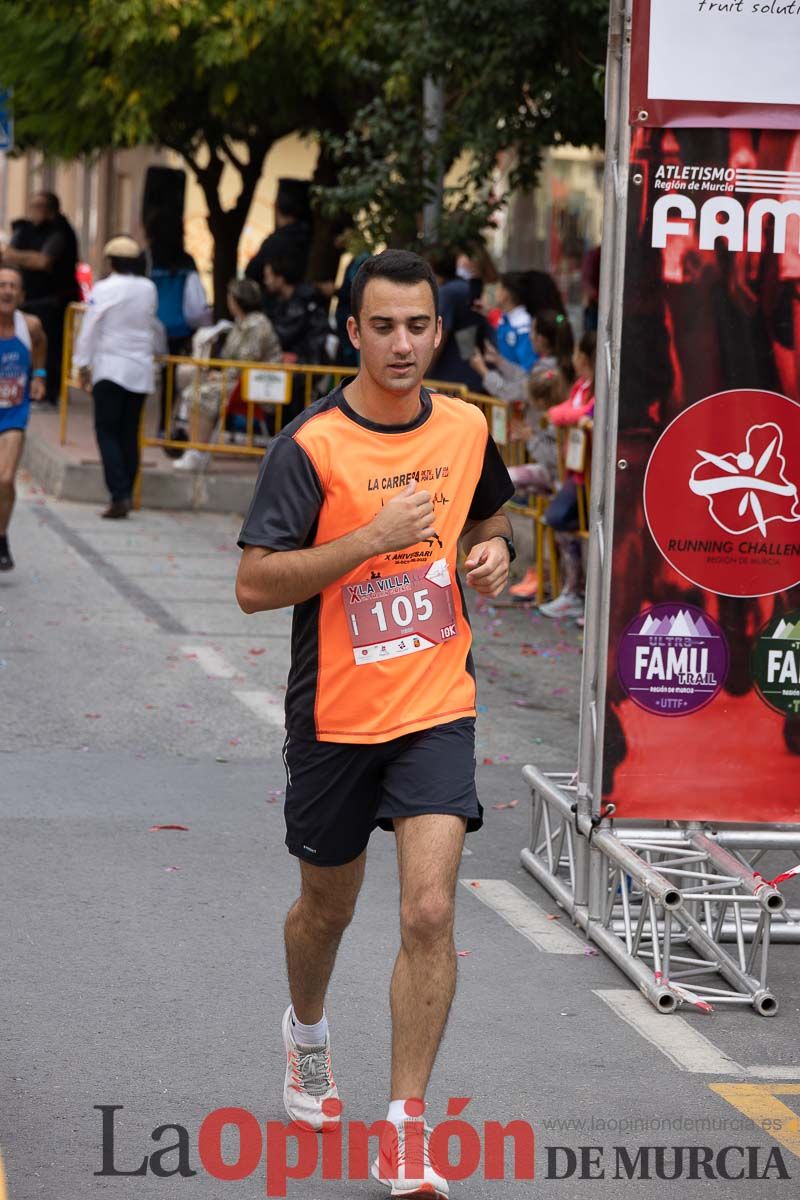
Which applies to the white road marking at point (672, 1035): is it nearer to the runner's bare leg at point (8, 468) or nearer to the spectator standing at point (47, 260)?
the runner's bare leg at point (8, 468)

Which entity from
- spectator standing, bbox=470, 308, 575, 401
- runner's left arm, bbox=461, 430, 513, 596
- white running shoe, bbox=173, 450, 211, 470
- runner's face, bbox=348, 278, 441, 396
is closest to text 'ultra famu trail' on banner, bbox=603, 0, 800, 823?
runner's left arm, bbox=461, 430, 513, 596

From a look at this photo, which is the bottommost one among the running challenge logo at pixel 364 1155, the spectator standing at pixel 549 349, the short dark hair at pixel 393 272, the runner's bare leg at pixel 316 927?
the running challenge logo at pixel 364 1155

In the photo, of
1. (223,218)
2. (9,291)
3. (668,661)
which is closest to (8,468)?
(9,291)

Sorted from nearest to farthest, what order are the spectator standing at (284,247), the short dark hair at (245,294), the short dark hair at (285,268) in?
the short dark hair at (245,294), the short dark hair at (285,268), the spectator standing at (284,247)

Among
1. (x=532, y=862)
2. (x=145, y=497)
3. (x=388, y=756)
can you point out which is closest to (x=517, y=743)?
(x=532, y=862)

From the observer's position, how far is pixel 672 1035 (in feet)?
18.9

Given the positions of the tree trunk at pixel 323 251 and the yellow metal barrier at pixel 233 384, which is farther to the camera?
the tree trunk at pixel 323 251

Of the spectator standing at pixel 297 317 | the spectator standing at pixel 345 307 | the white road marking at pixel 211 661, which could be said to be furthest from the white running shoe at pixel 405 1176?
the spectator standing at pixel 297 317

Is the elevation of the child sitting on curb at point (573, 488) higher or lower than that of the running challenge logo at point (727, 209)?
lower

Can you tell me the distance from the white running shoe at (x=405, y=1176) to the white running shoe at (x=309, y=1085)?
430 mm

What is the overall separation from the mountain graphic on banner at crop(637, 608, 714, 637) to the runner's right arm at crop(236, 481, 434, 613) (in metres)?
2.04

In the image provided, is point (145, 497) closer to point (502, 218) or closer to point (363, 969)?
point (502, 218)

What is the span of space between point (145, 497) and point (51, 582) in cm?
457

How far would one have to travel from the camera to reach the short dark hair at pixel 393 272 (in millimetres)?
4750
